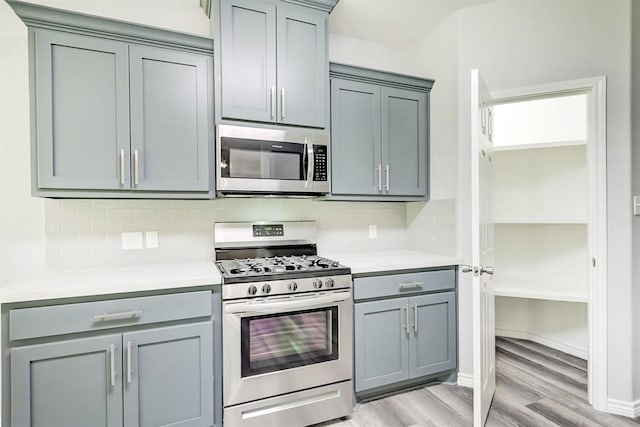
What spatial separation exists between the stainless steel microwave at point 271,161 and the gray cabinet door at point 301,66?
0.41ft

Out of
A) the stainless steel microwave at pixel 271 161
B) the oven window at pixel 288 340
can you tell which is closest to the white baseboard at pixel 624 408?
the oven window at pixel 288 340

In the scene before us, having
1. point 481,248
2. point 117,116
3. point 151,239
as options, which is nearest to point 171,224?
point 151,239

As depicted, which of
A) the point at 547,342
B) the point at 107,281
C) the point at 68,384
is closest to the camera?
the point at 68,384

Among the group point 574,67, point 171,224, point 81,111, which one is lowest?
point 171,224

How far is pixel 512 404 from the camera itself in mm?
2275

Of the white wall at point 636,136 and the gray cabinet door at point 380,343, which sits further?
the gray cabinet door at point 380,343

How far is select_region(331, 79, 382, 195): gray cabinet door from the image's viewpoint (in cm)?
248

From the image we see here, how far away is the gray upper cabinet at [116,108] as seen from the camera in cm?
180

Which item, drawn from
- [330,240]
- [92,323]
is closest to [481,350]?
[330,240]

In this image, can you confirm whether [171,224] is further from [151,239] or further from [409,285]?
[409,285]

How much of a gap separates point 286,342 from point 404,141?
1.72 meters

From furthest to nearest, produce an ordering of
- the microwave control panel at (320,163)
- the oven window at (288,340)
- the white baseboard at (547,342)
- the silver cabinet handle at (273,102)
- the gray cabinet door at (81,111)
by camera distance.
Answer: the white baseboard at (547,342) < the microwave control panel at (320,163) < the silver cabinet handle at (273,102) < the oven window at (288,340) < the gray cabinet door at (81,111)

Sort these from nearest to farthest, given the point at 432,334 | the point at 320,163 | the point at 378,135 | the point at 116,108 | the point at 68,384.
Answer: the point at 68,384 → the point at 116,108 → the point at 320,163 → the point at 432,334 → the point at 378,135

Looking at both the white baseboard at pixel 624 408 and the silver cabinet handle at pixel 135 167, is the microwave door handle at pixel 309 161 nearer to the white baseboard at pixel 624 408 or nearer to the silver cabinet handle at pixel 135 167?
the silver cabinet handle at pixel 135 167
